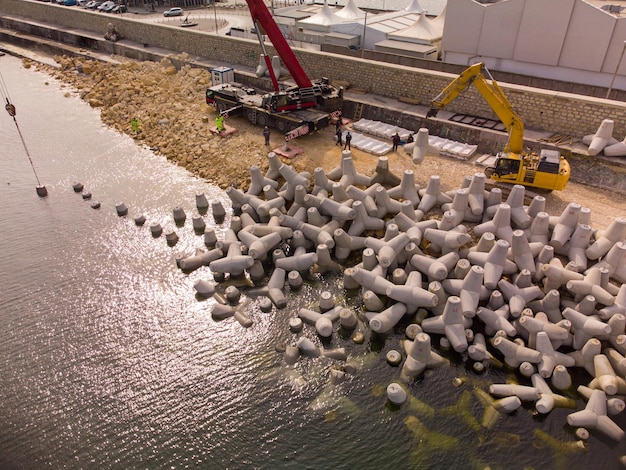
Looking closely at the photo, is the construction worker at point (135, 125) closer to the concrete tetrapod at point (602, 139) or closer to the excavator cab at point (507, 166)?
the excavator cab at point (507, 166)

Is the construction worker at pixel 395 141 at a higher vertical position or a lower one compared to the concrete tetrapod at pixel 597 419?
higher

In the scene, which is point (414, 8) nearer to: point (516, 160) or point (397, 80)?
point (397, 80)

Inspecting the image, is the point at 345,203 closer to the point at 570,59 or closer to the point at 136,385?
the point at 136,385

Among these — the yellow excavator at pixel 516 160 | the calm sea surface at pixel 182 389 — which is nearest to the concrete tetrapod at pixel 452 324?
the calm sea surface at pixel 182 389

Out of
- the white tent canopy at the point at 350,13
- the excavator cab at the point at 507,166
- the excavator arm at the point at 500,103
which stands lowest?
the excavator cab at the point at 507,166

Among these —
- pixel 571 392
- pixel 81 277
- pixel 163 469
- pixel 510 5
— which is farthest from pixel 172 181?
pixel 510 5

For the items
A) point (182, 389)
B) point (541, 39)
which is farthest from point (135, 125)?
point (541, 39)
